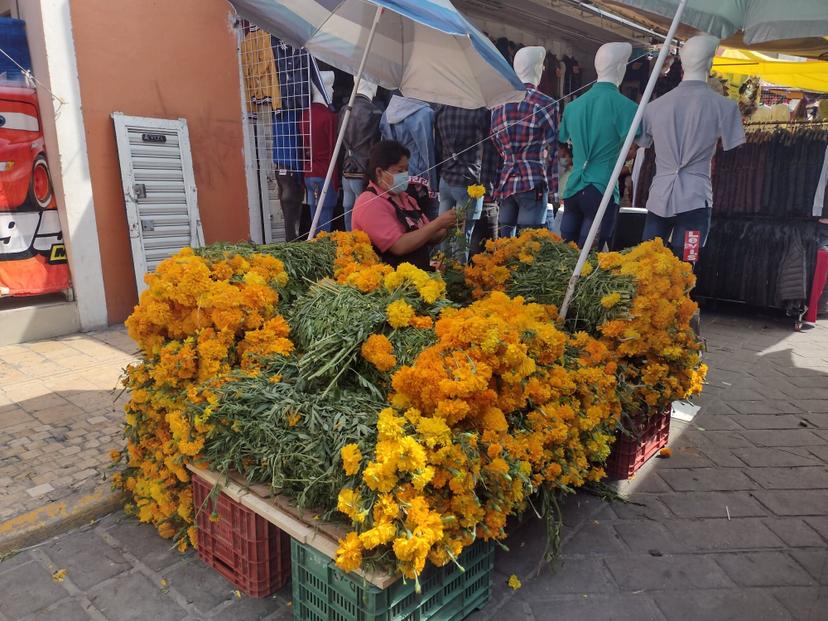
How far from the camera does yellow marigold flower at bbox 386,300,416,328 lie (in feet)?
8.93

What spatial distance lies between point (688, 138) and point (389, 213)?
3.00 m

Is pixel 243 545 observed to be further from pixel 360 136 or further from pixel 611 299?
A: pixel 360 136

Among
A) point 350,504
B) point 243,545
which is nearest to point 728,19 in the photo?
point 350,504

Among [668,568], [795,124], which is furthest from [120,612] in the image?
[795,124]

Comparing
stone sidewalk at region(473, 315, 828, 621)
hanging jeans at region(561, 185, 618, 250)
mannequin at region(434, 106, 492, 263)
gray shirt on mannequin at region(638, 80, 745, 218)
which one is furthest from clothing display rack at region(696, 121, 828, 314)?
mannequin at region(434, 106, 492, 263)

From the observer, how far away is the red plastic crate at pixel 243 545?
2578mm

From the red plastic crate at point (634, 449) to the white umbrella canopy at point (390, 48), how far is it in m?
2.37

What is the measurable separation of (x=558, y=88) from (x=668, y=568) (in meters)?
9.41

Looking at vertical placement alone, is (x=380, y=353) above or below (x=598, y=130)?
below

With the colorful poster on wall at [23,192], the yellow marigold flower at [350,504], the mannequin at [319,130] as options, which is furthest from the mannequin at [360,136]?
the yellow marigold flower at [350,504]

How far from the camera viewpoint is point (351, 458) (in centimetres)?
217

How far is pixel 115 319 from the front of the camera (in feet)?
20.8

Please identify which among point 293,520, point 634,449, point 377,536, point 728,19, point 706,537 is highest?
point 728,19

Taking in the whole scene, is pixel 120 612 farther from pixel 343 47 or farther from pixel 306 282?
pixel 343 47
